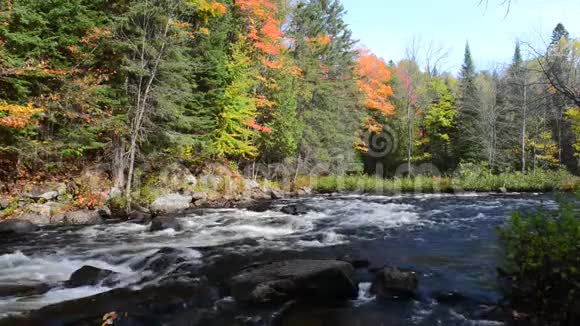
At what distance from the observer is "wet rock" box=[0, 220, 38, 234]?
31.0 ft

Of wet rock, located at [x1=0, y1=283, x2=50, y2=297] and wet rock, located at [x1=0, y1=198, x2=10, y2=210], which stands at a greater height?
wet rock, located at [x1=0, y1=198, x2=10, y2=210]

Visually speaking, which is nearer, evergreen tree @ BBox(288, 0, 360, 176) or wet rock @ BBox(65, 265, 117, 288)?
wet rock @ BBox(65, 265, 117, 288)

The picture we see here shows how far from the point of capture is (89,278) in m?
5.64

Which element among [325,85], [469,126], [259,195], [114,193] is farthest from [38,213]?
[469,126]

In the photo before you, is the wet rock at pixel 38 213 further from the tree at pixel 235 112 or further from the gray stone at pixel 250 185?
the gray stone at pixel 250 185

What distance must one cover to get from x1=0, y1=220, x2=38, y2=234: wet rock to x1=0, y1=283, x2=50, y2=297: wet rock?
15.9 feet

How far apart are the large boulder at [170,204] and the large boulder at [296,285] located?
9.46 metres

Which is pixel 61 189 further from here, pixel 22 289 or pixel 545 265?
pixel 545 265

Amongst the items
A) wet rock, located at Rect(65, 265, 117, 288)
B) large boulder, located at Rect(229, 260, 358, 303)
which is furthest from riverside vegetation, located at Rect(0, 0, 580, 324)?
wet rock, located at Rect(65, 265, 117, 288)

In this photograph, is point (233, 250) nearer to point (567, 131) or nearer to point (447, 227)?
point (447, 227)

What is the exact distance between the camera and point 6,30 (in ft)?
36.4

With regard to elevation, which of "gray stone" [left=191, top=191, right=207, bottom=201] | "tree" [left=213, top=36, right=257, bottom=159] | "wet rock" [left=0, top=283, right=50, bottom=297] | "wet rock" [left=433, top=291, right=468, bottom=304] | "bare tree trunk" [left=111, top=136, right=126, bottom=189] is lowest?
"wet rock" [left=0, top=283, right=50, bottom=297]

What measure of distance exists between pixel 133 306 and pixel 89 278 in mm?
1433

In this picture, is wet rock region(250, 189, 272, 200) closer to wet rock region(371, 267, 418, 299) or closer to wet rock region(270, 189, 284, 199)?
wet rock region(270, 189, 284, 199)
